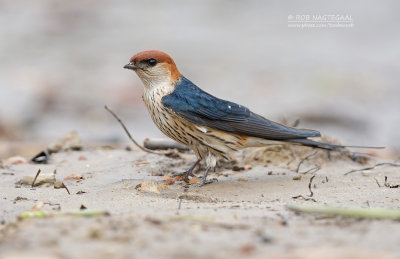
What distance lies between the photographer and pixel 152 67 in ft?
19.0

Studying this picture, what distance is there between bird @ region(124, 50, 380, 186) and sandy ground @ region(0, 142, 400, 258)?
276 mm

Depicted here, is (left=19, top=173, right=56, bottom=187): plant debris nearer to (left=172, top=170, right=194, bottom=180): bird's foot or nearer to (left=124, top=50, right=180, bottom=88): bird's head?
(left=172, top=170, right=194, bottom=180): bird's foot

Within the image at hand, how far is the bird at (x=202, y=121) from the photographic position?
5.50 meters

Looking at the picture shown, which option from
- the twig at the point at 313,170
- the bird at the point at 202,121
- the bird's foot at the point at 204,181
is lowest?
the bird's foot at the point at 204,181

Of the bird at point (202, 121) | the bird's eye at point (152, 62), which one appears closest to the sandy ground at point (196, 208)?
the bird at point (202, 121)

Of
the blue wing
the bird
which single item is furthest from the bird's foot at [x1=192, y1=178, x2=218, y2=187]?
the blue wing

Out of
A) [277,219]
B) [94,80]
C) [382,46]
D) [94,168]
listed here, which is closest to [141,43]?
[94,80]

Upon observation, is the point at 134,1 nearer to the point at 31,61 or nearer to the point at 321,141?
the point at 31,61

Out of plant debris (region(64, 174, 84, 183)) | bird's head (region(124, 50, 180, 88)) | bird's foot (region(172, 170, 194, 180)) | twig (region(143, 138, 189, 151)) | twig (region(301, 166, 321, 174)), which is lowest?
plant debris (region(64, 174, 84, 183))

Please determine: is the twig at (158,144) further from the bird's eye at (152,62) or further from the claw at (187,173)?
the bird's eye at (152,62)

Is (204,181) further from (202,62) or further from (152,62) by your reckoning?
(202,62)

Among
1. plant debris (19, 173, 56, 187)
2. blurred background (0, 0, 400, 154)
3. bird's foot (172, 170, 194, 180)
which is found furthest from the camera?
blurred background (0, 0, 400, 154)

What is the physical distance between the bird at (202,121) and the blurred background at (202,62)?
9.24 feet

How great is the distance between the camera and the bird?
18.1 ft
